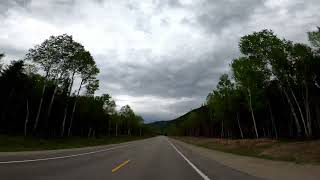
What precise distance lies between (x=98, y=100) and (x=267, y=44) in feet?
A: 227

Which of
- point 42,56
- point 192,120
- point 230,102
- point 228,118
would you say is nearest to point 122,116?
point 192,120

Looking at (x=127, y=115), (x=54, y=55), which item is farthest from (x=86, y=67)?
(x=127, y=115)

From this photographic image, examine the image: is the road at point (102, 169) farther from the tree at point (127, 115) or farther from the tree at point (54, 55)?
the tree at point (127, 115)

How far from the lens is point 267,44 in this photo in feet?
159

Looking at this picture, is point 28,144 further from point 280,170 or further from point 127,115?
point 127,115

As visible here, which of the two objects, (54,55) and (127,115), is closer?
(54,55)

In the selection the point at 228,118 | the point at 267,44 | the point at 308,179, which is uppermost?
the point at 267,44

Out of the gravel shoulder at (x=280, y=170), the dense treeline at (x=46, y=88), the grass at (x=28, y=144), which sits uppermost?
the dense treeline at (x=46, y=88)

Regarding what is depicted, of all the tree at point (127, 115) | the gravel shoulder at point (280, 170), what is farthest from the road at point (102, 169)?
the tree at point (127, 115)

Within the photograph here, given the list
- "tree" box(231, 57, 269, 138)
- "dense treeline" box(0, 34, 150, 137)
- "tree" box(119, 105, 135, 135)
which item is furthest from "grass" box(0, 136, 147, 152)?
"tree" box(119, 105, 135, 135)

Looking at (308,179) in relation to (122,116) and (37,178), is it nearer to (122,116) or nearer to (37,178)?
(37,178)

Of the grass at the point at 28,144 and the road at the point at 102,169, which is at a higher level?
the grass at the point at 28,144

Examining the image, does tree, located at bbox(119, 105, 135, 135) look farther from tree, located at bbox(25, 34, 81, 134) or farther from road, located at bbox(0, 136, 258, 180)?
road, located at bbox(0, 136, 258, 180)

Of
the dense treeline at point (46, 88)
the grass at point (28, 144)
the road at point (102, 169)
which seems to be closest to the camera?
the road at point (102, 169)
